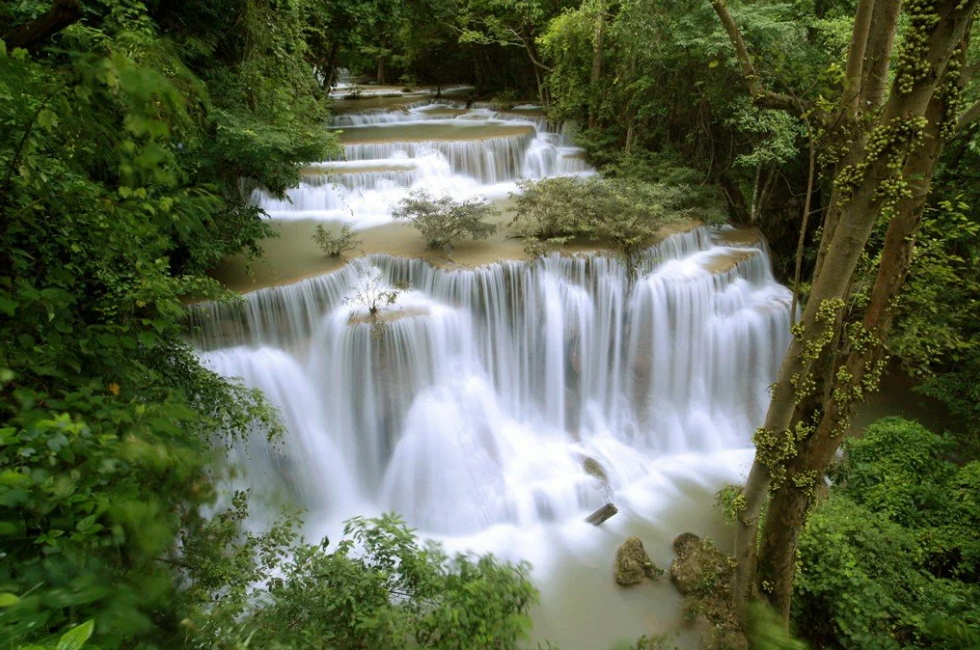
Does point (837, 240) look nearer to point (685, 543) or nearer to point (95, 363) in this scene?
point (685, 543)

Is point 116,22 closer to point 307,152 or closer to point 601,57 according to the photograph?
point 307,152

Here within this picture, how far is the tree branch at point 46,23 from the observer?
90.4 inches

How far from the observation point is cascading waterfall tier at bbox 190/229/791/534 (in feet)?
23.7

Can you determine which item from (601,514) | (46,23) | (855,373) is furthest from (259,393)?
(855,373)

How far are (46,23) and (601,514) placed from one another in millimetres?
7244

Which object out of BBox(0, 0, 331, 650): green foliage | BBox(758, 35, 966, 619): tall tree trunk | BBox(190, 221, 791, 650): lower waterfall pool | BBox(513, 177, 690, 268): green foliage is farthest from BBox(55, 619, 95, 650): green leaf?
BBox(513, 177, 690, 268): green foliage

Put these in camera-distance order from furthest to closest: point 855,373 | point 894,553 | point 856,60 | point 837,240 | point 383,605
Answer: point 894,553 → point 855,373 → point 837,240 → point 856,60 → point 383,605

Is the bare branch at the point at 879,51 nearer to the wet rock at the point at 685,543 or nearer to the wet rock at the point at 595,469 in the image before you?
the wet rock at the point at 685,543

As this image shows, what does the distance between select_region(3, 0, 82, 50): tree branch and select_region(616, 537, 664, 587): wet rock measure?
6.80m

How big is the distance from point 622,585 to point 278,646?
4.88 meters

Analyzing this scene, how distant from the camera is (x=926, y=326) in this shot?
6488 millimetres

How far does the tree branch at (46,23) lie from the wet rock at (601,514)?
7.16 meters

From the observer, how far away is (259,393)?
4.74 m

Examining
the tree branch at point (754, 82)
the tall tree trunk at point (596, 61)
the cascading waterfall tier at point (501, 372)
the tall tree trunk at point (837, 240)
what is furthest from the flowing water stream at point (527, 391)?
the tree branch at point (754, 82)
